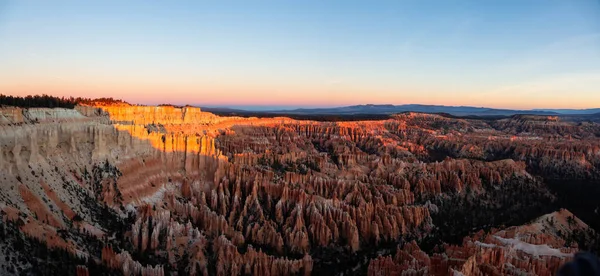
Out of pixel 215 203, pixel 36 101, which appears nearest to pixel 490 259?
pixel 215 203

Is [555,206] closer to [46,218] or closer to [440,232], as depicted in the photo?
[440,232]

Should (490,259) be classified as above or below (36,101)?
below

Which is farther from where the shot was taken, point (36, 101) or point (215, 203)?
point (215, 203)

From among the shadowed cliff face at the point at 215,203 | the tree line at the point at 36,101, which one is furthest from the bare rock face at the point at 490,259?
the tree line at the point at 36,101

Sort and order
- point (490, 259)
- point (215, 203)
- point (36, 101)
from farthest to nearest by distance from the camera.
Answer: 1. point (215, 203)
2. point (36, 101)
3. point (490, 259)

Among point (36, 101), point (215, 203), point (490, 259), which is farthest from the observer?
point (215, 203)

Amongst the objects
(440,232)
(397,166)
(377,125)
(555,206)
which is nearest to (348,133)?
(377,125)

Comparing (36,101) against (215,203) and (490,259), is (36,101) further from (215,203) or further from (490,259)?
(490,259)

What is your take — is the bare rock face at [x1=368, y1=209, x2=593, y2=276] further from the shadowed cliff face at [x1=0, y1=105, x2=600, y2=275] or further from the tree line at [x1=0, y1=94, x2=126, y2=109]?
the tree line at [x1=0, y1=94, x2=126, y2=109]
